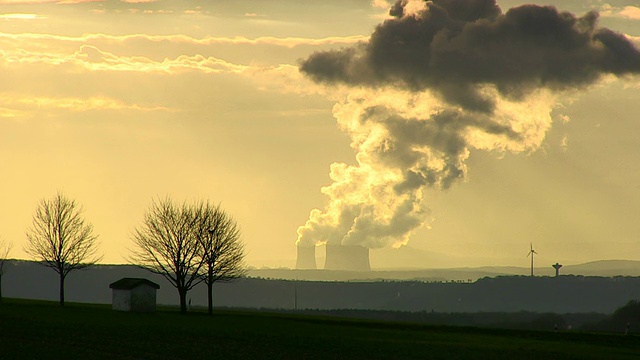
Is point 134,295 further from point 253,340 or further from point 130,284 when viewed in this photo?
point 253,340

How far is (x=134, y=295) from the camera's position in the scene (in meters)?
127

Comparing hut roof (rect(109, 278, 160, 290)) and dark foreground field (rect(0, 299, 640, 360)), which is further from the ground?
hut roof (rect(109, 278, 160, 290))

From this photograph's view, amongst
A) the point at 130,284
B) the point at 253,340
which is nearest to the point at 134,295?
the point at 130,284

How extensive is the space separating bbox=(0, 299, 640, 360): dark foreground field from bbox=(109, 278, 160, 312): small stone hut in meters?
5.92

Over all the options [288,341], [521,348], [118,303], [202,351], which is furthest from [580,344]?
[118,303]

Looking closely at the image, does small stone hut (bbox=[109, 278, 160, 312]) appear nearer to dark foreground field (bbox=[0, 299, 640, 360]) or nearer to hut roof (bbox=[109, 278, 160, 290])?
hut roof (bbox=[109, 278, 160, 290])

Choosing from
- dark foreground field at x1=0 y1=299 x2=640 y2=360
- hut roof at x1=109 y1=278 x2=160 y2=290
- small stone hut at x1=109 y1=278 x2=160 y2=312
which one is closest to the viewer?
dark foreground field at x1=0 y1=299 x2=640 y2=360

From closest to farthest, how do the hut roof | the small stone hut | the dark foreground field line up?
the dark foreground field, the small stone hut, the hut roof

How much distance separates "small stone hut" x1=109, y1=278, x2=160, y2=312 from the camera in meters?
127

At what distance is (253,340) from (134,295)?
41382 millimetres

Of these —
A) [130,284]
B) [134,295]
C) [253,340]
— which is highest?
[130,284]

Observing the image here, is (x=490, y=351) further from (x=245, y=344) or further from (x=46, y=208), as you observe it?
(x=46, y=208)

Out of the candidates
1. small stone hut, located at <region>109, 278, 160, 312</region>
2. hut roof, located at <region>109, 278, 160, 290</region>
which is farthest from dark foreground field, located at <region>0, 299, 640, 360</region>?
hut roof, located at <region>109, 278, 160, 290</region>

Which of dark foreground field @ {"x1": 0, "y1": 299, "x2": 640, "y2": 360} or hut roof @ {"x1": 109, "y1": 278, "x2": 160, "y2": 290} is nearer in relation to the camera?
dark foreground field @ {"x1": 0, "y1": 299, "x2": 640, "y2": 360}
